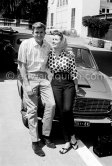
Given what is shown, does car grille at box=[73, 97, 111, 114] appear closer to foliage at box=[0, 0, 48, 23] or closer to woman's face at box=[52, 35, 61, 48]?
woman's face at box=[52, 35, 61, 48]

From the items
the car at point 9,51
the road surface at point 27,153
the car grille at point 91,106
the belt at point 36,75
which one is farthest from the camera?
the car at point 9,51

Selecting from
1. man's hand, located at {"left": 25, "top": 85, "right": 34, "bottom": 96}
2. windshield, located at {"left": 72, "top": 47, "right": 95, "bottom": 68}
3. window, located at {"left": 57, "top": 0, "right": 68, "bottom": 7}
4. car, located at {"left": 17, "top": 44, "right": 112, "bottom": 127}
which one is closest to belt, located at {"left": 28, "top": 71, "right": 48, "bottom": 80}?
man's hand, located at {"left": 25, "top": 85, "right": 34, "bottom": 96}

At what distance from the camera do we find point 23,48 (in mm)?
4648

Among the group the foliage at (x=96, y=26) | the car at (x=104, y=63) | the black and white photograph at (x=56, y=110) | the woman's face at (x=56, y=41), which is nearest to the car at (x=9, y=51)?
the car at (x=104, y=63)

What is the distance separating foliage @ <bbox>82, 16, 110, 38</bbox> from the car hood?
29691 mm

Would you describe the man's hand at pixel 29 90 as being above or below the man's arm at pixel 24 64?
below

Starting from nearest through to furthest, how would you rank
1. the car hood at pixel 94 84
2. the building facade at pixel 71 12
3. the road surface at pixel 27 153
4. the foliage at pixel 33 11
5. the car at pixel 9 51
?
the road surface at pixel 27 153 → the car hood at pixel 94 84 → the car at pixel 9 51 → the building facade at pixel 71 12 → the foliage at pixel 33 11

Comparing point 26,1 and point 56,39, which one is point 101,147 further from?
point 26,1

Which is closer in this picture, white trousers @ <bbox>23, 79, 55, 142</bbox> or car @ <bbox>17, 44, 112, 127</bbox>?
white trousers @ <bbox>23, 79, 55, 142</bbox>

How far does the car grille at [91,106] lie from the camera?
512cm

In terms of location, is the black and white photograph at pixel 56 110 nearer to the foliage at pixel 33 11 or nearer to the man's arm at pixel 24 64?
the man's arm at pixel 24 64

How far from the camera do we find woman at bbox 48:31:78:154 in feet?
15.5

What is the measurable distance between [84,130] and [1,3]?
2429 centimetres

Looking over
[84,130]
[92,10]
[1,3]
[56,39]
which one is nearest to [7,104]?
[84,130]
